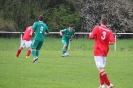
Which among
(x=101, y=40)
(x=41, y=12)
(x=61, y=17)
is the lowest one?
(x=61, y=17)

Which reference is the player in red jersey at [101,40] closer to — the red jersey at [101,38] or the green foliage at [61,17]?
the red jersey at [101,38]

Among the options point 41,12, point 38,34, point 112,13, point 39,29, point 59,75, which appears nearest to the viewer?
point 59,75

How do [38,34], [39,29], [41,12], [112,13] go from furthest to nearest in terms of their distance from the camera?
[41,12], [112,13], [38,34], [39,29]

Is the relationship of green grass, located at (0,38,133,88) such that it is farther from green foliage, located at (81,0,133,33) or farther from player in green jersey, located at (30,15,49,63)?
green foliage, located at (81,0,133,33)

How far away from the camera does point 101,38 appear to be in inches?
515

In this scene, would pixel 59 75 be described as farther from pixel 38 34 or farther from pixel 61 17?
pixel 61 17

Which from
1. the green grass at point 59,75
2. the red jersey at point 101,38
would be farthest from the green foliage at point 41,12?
the red jersey at point 101,38

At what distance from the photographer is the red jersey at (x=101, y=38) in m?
13.0

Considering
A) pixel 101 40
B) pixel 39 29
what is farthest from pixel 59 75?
pixel 39 29

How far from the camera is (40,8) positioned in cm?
4978

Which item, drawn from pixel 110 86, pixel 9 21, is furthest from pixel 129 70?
pixel 9 21

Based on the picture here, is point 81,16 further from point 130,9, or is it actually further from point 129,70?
point 129,70

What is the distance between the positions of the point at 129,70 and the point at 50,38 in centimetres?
2162

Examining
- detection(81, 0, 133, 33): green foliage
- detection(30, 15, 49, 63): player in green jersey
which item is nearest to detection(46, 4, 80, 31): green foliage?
detection(81, 0, 133, 33): green foliage
